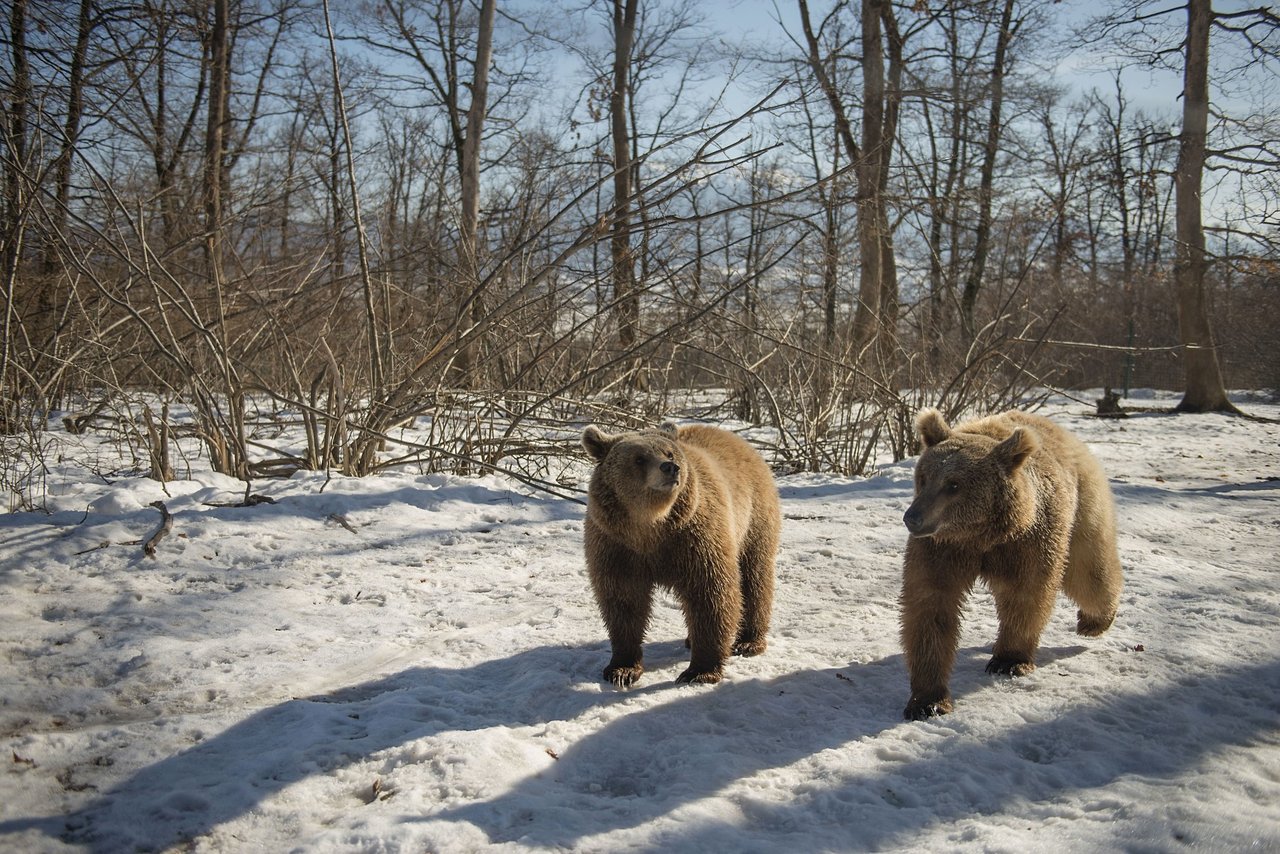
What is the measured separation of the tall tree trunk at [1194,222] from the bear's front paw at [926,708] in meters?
12.7

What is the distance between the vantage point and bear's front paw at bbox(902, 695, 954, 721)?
11.5 ft

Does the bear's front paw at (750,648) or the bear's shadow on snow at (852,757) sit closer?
the bear's shadow on snow at (852,757)

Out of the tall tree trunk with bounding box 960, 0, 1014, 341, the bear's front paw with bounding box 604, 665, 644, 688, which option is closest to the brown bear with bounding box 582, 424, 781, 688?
the bear's front paw with bounding box 604, 665, 644, 688

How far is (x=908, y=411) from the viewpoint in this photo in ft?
31.5

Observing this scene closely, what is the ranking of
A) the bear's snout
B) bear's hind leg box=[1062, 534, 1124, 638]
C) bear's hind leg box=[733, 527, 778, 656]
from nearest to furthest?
the bear's snout, bear's hind leg box=[1062, 534, 1124, 638], bear's hind leg box=[733, 527, 778, 656]

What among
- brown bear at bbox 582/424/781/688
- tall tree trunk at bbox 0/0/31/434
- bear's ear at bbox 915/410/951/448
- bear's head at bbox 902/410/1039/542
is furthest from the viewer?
tall tree trunk at bbox 0/0/31/434

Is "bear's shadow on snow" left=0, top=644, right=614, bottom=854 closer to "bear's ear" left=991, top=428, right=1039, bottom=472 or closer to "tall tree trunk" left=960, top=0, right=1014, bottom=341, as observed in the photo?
"bear's ear" left=991, top=428, right=1039, bottom=472

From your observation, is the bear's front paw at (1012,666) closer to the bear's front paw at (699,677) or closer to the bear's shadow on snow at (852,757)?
the bear's shadow on snow at (852,757)

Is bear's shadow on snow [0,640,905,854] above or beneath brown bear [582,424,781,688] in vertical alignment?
beneath

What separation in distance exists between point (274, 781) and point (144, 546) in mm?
2547

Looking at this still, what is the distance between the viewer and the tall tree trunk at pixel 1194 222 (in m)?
14.5

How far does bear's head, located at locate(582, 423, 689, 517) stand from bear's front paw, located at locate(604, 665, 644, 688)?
0.72m

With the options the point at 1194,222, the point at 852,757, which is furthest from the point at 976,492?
the point at 1194,222

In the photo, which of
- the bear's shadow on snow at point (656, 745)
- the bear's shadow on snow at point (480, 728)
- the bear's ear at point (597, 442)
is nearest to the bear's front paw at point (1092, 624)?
the bear's shadow on snow at point (656, 745)
